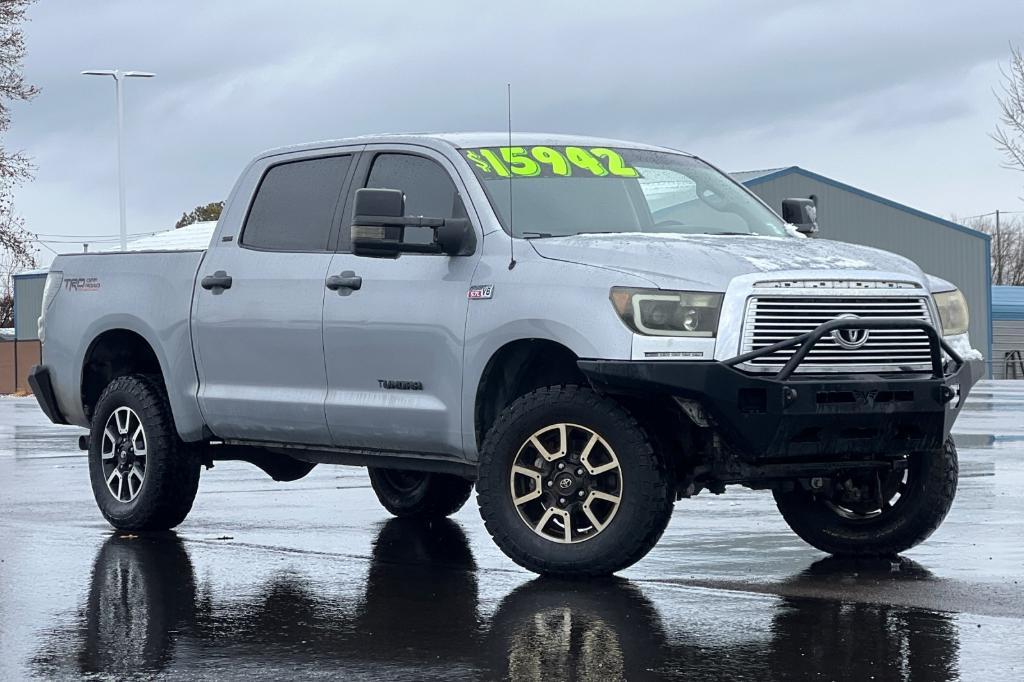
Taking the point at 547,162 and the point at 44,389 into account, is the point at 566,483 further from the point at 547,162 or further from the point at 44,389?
the point at 44,389

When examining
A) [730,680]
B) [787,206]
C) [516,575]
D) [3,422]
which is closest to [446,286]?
[516,575]

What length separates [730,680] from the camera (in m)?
5.60

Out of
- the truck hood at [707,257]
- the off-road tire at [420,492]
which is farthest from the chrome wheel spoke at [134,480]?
the truck hood at [707,257]

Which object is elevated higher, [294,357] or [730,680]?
[294,357]

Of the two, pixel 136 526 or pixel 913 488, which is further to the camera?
pixel 136 526

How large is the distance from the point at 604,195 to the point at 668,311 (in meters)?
1.39

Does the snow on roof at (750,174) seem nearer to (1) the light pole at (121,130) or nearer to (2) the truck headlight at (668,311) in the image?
(1) the light pole at (121,130)

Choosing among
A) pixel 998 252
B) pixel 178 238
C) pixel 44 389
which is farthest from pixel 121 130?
pixel 998 252

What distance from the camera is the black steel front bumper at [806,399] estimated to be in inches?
289

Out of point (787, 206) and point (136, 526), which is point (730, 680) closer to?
point (787, 206)

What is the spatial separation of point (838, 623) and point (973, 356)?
2141mm

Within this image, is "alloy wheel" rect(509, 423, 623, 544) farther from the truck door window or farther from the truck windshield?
the truck door window

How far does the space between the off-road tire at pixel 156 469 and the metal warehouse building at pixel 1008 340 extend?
5120cm

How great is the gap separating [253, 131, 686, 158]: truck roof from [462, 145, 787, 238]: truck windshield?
0.08 meters
